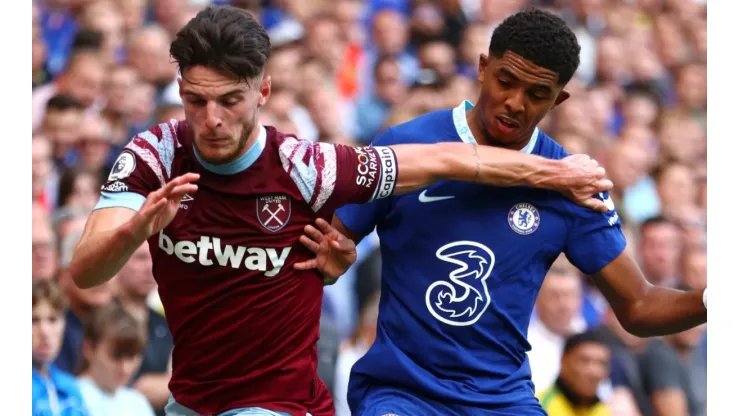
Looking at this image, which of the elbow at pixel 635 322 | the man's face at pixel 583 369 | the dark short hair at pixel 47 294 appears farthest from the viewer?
the man's face at pixel 583 369

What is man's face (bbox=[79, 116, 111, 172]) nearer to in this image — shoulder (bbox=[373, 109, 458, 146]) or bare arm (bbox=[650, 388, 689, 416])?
shoulder (bbox=[373, 109, 458, 146])

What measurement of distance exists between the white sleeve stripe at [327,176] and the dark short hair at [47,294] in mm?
2666

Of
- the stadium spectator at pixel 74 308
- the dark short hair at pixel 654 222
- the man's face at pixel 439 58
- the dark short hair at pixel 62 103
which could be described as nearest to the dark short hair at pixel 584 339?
the dark short hair at pixel 654 222

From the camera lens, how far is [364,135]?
8102 millimetres

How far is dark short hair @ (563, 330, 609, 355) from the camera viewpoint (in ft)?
23.3

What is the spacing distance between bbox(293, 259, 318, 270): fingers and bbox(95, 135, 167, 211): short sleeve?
497mm

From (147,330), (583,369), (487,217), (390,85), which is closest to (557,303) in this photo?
(583,369)

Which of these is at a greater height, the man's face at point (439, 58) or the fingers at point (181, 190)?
the man's face at point (439, 58)

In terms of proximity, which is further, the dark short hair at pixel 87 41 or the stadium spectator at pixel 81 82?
the dark short hair at pixel 87 41

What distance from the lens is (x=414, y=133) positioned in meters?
4.25

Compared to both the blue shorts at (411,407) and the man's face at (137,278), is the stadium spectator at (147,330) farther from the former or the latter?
the blue shorts at (411,407)

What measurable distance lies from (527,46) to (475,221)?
0.61m

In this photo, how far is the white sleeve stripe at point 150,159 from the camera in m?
3.78

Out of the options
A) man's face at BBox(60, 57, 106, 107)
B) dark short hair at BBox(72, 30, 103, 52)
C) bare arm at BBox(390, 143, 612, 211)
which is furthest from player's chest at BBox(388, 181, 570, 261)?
dark short hair at BBox(72, 30, 103, 52)
